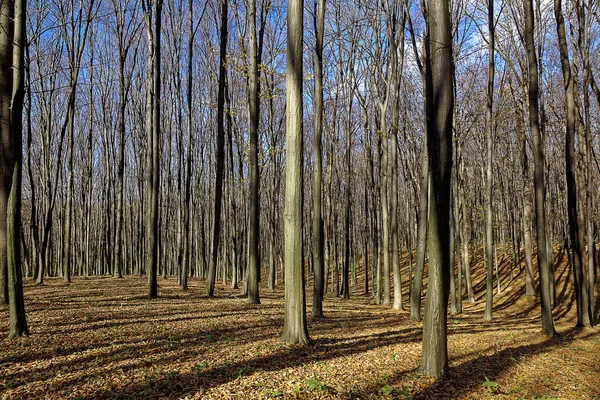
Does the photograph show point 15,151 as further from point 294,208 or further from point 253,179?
point 253,179

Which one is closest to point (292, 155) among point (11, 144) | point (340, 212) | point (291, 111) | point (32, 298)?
point (291, 111)

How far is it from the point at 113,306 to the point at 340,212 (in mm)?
25441

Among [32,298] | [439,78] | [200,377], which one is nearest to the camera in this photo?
[200,377]

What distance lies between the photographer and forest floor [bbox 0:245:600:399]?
461 cm

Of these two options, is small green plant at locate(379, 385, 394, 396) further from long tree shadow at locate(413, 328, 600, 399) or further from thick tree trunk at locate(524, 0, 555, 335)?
thick tree trunk at locate(524, 0, 555, 335)

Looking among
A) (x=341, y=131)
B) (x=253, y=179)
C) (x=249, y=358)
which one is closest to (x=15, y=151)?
(x=249, y=358)

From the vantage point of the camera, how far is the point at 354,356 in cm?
634

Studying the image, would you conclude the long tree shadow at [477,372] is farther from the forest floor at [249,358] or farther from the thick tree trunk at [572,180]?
the thick tree trunk at [572,180]

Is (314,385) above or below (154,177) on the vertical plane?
below

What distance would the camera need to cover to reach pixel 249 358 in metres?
5.80

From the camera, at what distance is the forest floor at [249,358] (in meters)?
4.61

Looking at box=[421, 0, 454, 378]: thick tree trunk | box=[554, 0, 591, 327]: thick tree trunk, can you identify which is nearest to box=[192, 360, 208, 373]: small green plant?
box=[421, 0, 454, 378]: thick tree trunk

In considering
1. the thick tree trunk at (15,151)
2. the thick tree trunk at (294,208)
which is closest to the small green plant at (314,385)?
the thick tree trunk at (294,208)

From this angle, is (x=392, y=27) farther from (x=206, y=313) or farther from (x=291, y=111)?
(x=206, y=313)
